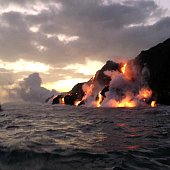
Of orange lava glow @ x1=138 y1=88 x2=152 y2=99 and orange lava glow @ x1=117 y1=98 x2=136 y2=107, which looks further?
orange lava glow @ x1=138 y1=88 x2=152 y2=99

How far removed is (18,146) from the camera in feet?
56.7

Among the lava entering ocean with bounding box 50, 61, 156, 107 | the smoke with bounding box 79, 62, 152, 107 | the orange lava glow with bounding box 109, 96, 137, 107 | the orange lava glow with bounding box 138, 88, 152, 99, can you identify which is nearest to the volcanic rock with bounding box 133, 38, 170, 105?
the orange lava glow with bounding box 138, 88, 152, 99

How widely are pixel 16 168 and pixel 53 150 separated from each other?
152 inches

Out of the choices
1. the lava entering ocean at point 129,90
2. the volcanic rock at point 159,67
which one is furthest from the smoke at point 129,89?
the volcanic rock at point 159,67

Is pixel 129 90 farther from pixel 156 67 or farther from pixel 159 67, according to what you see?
pixel 159 67

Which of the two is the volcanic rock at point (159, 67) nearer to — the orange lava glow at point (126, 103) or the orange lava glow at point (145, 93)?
the orange lava glow at point (145, 93)

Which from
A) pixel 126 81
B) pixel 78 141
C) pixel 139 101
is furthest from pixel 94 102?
pixel 78 141

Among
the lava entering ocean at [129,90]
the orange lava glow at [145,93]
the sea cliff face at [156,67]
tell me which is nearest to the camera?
the lava entering ocean at [129,90]

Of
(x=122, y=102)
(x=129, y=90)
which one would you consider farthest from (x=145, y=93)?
(x=122, y=102)

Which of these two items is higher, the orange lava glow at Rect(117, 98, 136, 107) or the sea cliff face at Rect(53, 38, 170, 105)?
the sea cliff face at Rect(53, 38, 170, 105)

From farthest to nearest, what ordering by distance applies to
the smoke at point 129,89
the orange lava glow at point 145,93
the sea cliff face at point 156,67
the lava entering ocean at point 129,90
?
the sea cliff face at point 156,67
the orange lava glow at point 145,93
the smoke at point 129,89
the lava entering ocean at point 129,90

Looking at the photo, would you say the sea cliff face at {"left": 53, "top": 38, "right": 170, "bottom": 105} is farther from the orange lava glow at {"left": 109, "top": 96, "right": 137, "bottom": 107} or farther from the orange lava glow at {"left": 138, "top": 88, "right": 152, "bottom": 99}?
the orange lava glow at {"left": 109, "top": 96, "right": 137, "bottom": 107}

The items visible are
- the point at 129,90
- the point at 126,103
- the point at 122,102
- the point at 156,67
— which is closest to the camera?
the point at 126,103

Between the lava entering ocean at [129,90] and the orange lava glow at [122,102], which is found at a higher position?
the lava entering ocean at [129,90]
